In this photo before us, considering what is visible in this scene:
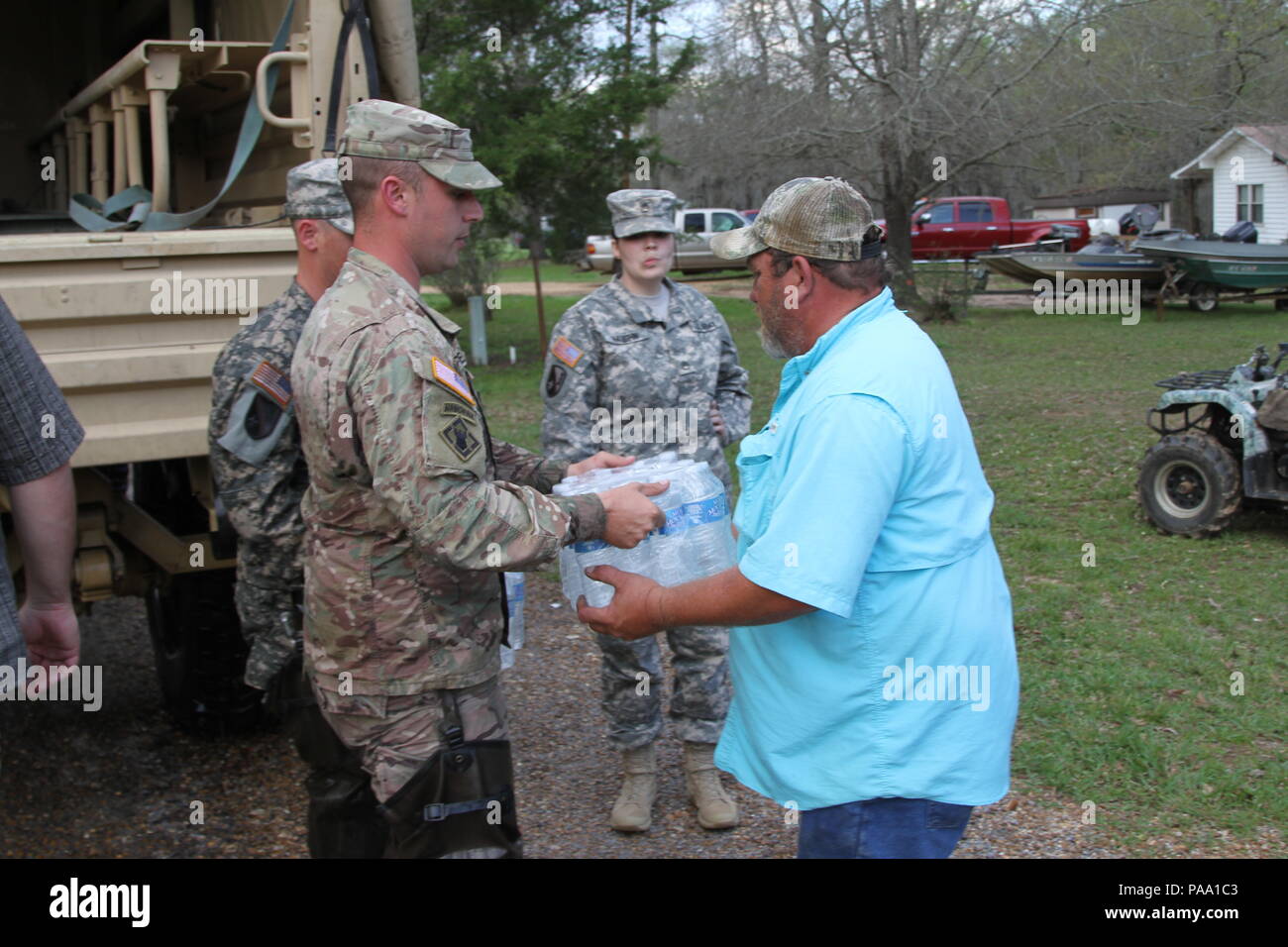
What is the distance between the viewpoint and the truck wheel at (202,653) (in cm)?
470

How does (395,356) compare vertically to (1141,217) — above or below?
below

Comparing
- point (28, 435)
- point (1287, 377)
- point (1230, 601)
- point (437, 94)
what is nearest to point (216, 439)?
point (28, 435)

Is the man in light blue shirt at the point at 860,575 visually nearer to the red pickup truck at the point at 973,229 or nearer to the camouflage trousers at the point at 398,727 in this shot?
the camouflage trousers at the point at 398,727

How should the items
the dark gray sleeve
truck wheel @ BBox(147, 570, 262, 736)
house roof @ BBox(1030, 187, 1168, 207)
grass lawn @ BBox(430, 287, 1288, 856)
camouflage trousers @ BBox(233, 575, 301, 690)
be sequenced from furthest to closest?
1. house roof @ BBox(1030, 187, 1168, 207)
2. truck wheel @ BBox(147, 570, 262, 736)
3. grass lawn @ BBox(430, 287, 1288, 856)
4. camouflage trousers @ BBox(233, 575, 301, 690)
5. the dark gray sleeve

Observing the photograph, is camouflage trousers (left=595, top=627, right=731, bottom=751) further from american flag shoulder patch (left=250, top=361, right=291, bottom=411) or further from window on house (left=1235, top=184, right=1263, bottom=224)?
window on house (left=1235, top=184, right=1263, bottom=224)

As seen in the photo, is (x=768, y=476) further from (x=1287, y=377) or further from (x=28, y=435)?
(x=1287, y=377)

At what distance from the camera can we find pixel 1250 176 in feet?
108

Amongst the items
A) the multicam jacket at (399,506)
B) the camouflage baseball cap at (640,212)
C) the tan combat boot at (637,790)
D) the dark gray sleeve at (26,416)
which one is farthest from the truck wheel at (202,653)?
the dark gray sleeve at (26,416)

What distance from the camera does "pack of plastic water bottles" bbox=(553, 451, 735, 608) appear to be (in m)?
2.92

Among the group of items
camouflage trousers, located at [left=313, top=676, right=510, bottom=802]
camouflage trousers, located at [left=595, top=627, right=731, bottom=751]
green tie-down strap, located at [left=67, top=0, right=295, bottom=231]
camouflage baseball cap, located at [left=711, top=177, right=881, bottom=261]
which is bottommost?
camouflage trousers, located at [left=595, top=627, right=731, bottom=751]

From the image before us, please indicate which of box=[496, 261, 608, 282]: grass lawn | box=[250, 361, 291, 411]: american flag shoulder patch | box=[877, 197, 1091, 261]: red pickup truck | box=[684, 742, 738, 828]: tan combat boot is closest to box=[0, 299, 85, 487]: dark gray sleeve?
box=[250, 361, 291, 411]: american flag shoulder patch

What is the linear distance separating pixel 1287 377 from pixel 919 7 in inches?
532

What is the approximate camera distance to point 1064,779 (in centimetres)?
441

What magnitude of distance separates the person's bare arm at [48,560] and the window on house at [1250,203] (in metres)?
35.4
